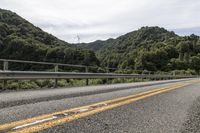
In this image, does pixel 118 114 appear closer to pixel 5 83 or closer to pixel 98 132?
pixel 98 132

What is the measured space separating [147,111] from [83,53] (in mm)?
38358

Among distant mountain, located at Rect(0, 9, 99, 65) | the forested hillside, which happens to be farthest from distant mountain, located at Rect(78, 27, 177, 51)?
distant mountain, located at Rect(0, 9, 99, 65)

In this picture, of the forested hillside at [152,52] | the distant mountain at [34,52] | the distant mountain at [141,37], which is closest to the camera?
the distant mountain at [34,52]

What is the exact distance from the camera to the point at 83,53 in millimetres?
45344

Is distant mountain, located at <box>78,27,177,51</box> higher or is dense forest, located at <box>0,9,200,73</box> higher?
distant mountain, located at <box>78,27,177,51</box>

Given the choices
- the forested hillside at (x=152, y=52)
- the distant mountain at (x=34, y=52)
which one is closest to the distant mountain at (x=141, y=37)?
the forested hillside at (x=152, y=52)

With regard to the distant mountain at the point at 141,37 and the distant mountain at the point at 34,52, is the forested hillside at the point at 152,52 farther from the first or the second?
the distant mountain at the point at 34,52

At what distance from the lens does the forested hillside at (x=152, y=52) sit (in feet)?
309

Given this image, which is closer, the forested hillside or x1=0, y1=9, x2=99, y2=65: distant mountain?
x1=0, y1=9, x2=99, y2=65: distant mountain

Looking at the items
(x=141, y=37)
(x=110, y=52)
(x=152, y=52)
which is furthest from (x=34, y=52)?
(x=141, y=37)

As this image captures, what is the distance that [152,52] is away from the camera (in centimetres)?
10269

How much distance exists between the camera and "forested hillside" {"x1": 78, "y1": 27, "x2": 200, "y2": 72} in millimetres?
94194

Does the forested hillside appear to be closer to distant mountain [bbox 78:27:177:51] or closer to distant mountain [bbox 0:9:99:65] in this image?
distant mountain [bbox 78:27:177:51]

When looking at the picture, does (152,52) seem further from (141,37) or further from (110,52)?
(141,37)
